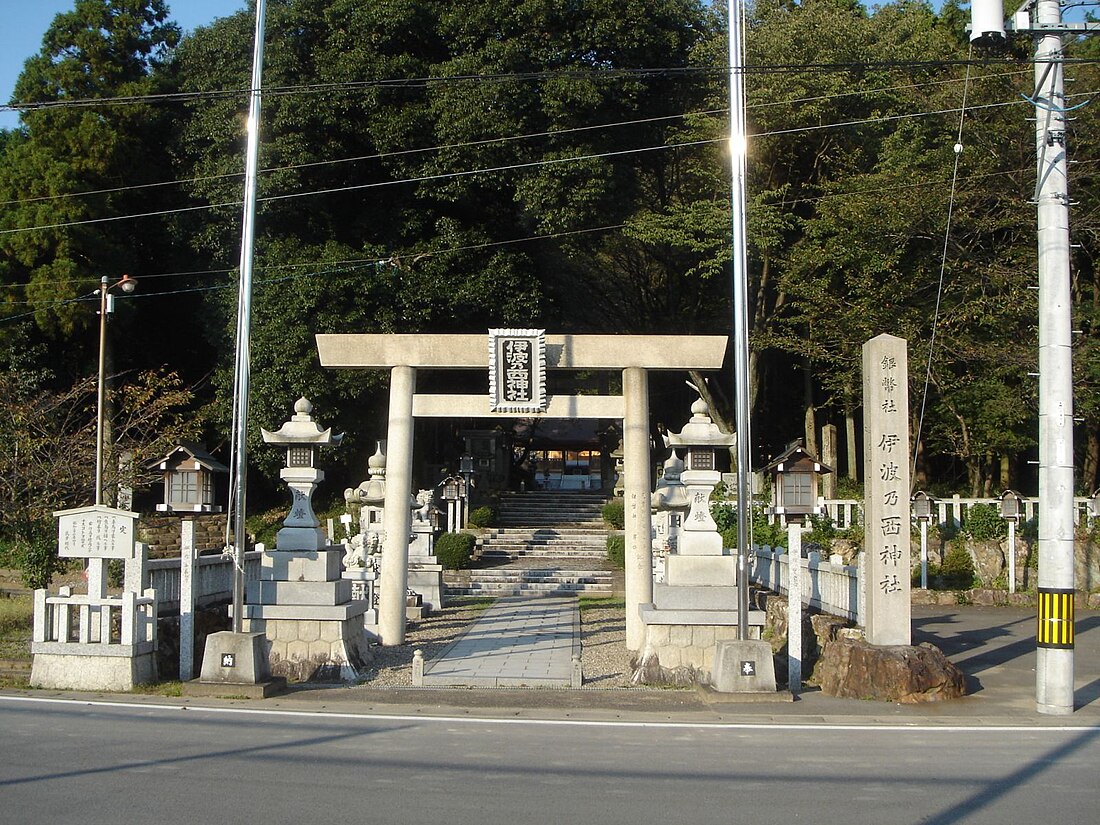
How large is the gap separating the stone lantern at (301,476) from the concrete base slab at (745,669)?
5524 mm

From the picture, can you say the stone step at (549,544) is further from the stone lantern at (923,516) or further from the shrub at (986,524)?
the shrub at (986,524)

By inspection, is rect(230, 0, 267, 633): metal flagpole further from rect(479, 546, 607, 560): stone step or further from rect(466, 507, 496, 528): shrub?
rect(466, 507, 496, 528): shrub

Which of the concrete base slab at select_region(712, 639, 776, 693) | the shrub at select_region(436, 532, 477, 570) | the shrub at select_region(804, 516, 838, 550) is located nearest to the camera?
the concrete base slab at select_region(712, 639, 776, 693)

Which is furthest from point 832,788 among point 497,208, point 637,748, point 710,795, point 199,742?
point 497,208

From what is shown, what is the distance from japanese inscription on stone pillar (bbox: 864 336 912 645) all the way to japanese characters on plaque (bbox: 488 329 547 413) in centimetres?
503

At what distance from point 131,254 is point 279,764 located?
1105 inches

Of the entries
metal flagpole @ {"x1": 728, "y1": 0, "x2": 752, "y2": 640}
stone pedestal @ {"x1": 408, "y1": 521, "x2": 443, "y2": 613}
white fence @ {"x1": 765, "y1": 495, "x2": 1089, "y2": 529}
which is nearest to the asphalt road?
metal flagpole @ {"x1": 728, "y1": 0, "x2": 752, "y2": 640}

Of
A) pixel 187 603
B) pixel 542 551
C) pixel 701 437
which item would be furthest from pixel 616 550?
pixel 187 603

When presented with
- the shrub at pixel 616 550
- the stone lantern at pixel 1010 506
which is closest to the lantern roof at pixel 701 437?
the stone lantern at pixel 1010 506

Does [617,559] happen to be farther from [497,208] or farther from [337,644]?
[337,644]

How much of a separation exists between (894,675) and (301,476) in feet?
26.3

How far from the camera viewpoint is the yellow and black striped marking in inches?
457

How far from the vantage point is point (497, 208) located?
1252 inches

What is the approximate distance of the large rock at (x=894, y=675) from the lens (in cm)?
1211
